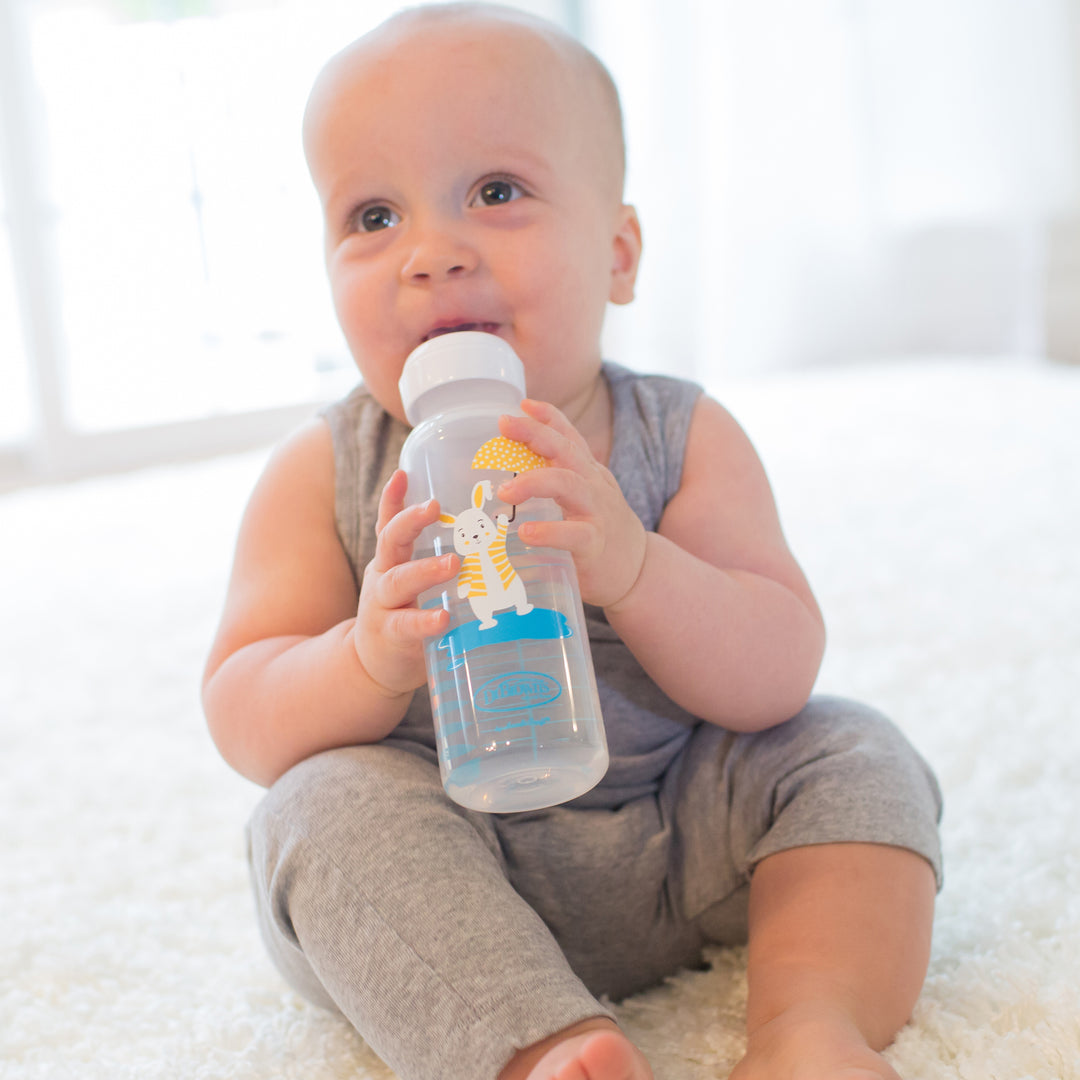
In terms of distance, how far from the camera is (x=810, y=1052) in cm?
55

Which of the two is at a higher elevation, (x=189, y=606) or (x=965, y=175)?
(x=965, y=175)

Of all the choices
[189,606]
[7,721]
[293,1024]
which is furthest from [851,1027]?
[189,606]

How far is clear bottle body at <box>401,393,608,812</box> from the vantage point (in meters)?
0.59

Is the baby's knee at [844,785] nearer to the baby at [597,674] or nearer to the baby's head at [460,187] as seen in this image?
the baby at [597,674]

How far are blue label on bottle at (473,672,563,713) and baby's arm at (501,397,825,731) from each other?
0.22 feet

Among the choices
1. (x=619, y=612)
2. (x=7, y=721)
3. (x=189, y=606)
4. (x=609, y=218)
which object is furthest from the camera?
(x=189, y=606)

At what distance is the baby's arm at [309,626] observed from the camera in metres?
0.60

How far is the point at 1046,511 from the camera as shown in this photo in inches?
63.2

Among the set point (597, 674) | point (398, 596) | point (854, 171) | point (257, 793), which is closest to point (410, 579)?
point (398, 596)

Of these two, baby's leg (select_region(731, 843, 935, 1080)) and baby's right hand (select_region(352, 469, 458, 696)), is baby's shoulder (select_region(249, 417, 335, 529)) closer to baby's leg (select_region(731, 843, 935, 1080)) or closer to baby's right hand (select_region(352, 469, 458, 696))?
baby's right hand (select_region(352, 469, 458, 696))

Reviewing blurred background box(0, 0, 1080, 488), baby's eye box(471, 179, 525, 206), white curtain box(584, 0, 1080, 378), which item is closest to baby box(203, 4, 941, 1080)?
baby's eye box(471, 179, 525, 206)

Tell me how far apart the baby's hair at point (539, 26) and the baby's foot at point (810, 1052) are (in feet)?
1.78

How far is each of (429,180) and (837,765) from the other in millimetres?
418

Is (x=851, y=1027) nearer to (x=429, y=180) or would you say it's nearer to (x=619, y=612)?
(x=619, y=612)
